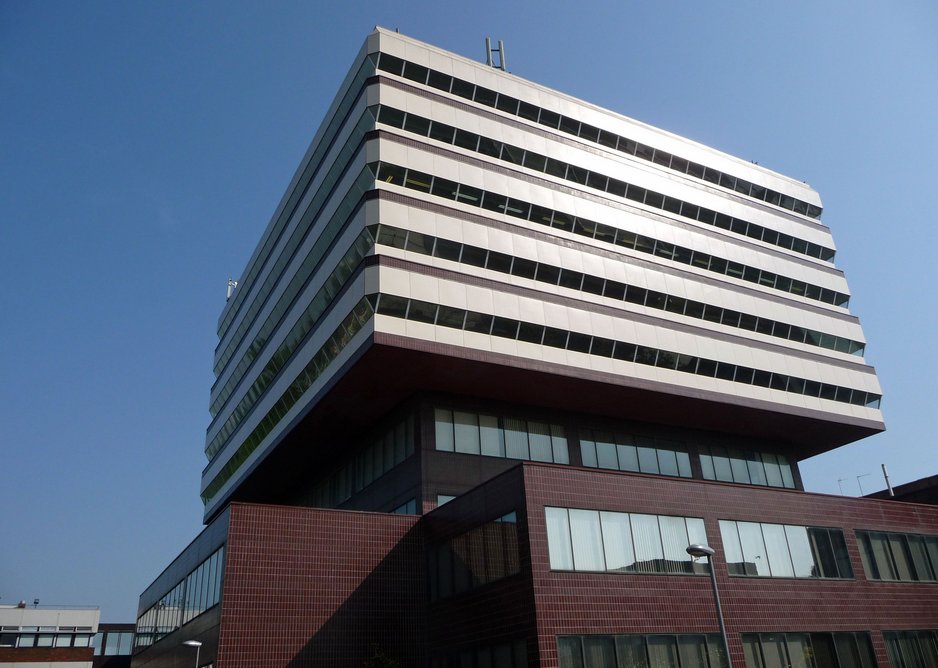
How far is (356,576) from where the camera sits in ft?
116

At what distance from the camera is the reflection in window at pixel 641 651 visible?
27688 mm

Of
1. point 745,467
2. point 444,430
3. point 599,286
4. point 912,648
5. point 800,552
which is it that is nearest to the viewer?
point 800,552

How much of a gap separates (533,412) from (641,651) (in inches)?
659

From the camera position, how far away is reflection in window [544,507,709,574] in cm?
2998

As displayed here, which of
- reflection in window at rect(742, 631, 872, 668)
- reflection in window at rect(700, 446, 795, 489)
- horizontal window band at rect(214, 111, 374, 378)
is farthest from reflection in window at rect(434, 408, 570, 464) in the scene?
horizontal window band at rect(214, 111, 374, 378)

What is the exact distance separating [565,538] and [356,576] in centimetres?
1062

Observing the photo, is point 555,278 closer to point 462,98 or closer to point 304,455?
point 462,98

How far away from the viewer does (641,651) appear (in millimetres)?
28719

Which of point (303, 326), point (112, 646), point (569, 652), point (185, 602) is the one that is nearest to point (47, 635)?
point (112, 646)

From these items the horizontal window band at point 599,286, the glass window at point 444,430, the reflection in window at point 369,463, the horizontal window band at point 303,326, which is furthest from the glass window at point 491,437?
the horizontal window band at point 303,326

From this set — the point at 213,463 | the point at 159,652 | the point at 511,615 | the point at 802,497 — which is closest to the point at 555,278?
the point at 802,497

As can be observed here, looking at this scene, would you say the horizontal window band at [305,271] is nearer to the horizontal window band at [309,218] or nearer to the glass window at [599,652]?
the horizontal window band at [309,218]

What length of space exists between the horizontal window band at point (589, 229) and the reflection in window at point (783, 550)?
59.3 ft

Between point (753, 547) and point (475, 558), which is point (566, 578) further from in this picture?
point (753, 547)
